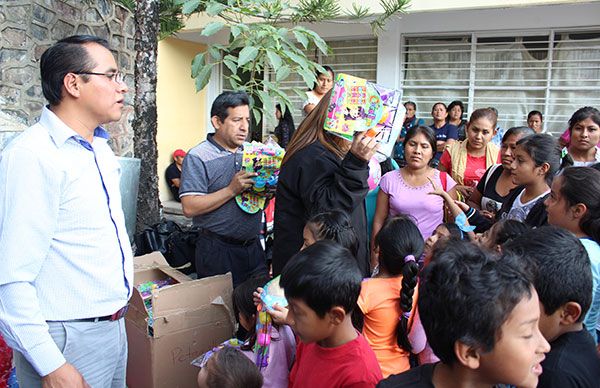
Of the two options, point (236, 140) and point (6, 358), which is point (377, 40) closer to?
point (236, 140)

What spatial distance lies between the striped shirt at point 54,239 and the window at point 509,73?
21.7 ft

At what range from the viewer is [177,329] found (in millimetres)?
2520

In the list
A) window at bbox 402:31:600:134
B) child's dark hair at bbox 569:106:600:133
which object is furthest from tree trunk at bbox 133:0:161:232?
window at bbox 402:31:600:134

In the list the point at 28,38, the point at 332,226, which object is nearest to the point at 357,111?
the point at 332,226

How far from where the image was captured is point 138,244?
3.41m

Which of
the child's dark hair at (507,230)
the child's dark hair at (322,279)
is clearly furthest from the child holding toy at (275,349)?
the child's dark hair at (507,230)

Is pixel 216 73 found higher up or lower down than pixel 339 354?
higher up

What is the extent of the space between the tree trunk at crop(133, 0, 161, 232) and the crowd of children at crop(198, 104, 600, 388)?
225 centimetres

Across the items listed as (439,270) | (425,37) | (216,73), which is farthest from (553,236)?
(216,73)

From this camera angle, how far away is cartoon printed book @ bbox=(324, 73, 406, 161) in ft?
6.56

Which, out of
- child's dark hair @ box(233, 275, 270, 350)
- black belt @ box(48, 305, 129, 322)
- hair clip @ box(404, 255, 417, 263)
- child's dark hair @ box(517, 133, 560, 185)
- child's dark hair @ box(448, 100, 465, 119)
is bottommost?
child's dark hair @ box(233, 275, 270, 350)

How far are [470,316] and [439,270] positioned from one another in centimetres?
12

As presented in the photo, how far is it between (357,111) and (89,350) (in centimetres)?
127

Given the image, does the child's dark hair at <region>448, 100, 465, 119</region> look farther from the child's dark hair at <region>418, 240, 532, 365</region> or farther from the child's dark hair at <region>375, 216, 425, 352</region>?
the child's dark hair at <region>418, 240, 532, 365</region>
